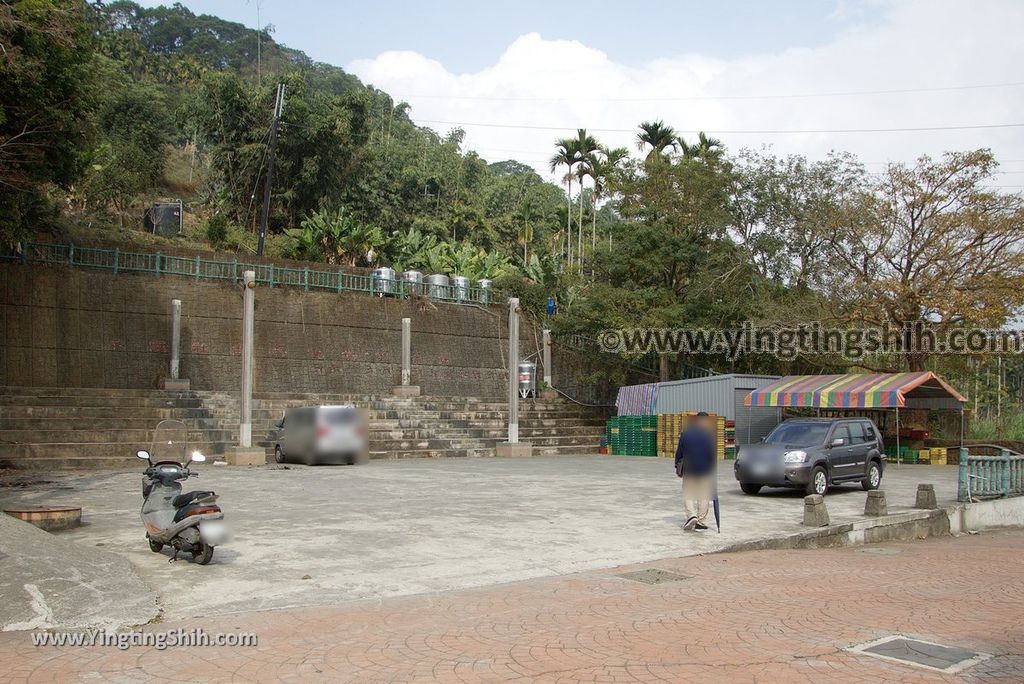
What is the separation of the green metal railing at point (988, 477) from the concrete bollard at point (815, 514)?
4.36 m

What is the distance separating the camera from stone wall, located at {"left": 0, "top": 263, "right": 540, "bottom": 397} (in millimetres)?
25594

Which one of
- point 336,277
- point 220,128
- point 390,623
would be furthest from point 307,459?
point 220,128

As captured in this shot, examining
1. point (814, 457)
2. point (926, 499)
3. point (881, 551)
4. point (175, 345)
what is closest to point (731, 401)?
point (814, 457)

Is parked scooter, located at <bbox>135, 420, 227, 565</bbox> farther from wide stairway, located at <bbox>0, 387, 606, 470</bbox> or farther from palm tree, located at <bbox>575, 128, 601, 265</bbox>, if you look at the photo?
palm tree, located at <bbox>575, 128, 601, 265</bbox>

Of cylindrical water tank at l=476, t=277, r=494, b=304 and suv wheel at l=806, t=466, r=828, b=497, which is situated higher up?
cylindrical water tank at l=476, t=277, r=494, b=304

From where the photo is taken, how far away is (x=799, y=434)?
53.5ft

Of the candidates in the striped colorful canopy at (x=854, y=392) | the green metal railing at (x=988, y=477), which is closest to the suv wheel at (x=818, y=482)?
the green metal railing at (x=988, y=477)

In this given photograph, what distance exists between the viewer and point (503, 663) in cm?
→ 547

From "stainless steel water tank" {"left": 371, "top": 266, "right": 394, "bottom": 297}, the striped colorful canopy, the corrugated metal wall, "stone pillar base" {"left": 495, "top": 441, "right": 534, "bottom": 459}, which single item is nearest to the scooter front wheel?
"stone pillar base" {"left": 495, "top": 441, "right": 534, "bottom": 459}

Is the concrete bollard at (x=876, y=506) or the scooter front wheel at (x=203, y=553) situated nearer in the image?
the scooter front wheel at (x=203, y=553)

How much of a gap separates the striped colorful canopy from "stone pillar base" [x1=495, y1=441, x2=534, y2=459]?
23.7 ft

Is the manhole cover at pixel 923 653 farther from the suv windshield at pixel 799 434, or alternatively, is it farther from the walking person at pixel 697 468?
the suv windshield at pixel 799 434

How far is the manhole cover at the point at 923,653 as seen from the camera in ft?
17.9

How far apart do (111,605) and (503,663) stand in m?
3.51
